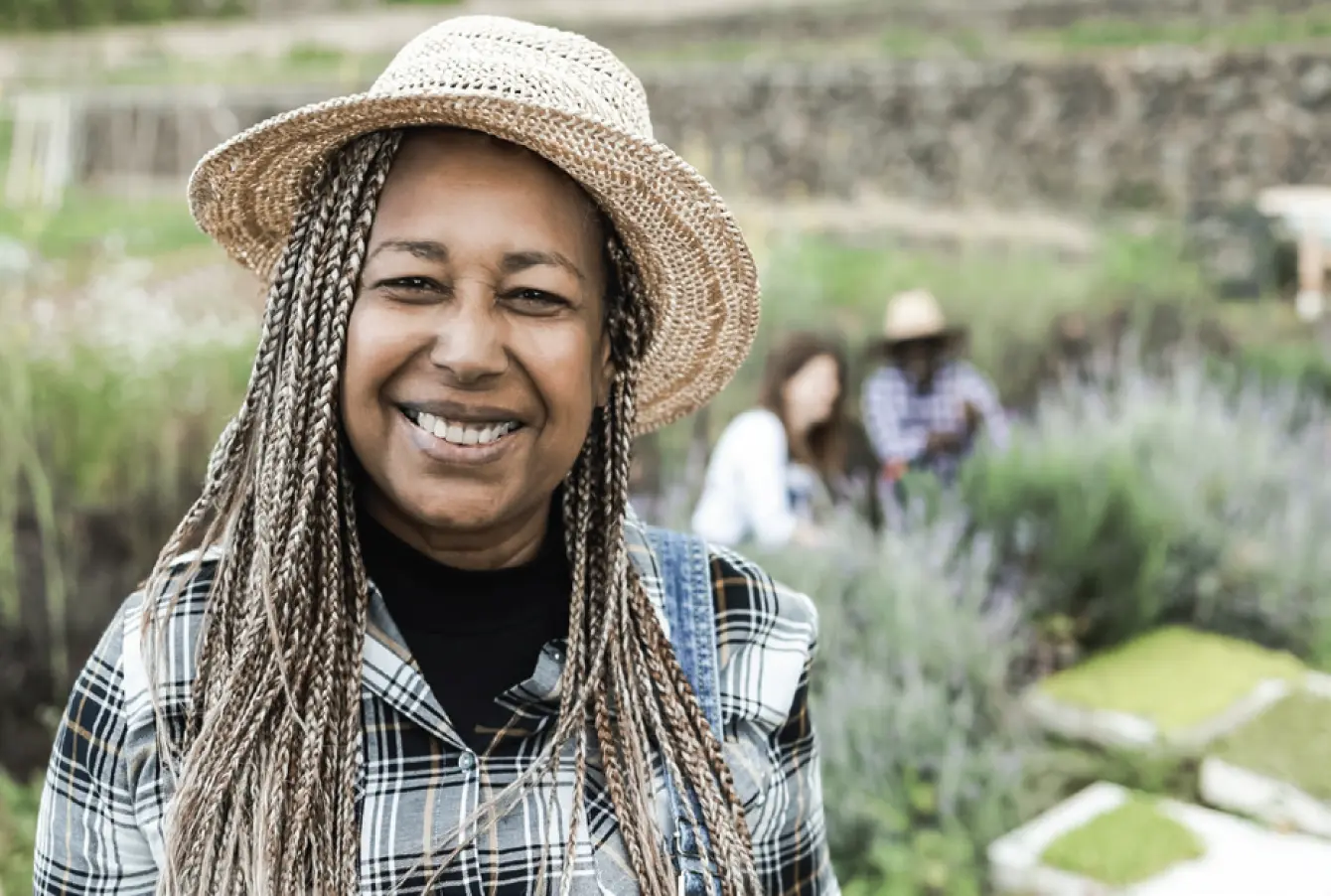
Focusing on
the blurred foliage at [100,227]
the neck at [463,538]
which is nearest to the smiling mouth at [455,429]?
the neck at [463,538]

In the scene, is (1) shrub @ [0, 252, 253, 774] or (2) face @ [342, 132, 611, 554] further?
(1) shrub @ [0, 252, 253, 774]

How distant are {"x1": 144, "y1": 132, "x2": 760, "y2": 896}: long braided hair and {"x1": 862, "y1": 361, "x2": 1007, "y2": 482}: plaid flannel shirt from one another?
142 inches

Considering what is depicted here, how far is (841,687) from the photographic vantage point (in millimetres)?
3283

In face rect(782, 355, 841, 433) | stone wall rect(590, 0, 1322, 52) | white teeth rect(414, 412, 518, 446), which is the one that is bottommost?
face rect(782, 355, 841, 433)

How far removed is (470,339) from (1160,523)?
140 inches

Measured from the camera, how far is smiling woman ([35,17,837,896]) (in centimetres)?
121

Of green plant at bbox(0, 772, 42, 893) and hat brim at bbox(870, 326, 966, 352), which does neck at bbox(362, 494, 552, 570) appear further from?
hat brim at bbox(870, 326, 966, 352)

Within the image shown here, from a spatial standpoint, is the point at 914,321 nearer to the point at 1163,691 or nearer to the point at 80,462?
the point at 1163,691

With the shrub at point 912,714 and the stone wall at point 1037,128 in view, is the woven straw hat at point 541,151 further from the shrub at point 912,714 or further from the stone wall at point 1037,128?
the stone wall at point 1037,128

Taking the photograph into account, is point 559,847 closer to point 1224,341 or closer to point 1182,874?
point 1182,874

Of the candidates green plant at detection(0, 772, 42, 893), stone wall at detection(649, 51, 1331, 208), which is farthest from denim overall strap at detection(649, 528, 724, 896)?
stone wall at detection(649, 51, 1331, 208)

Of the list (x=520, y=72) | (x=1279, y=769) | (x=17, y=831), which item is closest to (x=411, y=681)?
(x=520, y=72)

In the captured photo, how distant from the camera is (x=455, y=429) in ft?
4.03

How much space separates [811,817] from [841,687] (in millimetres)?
1824
